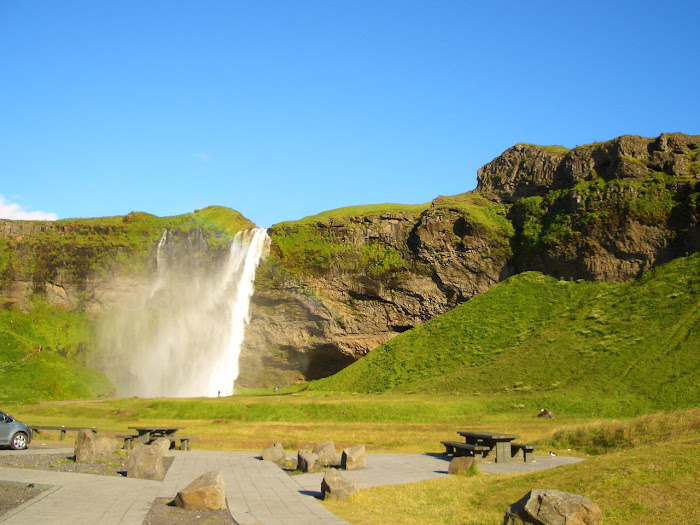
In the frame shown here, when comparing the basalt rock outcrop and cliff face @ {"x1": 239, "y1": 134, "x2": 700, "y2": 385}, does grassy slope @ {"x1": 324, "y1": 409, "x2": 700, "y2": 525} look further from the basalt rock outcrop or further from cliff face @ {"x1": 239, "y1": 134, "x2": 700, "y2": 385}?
cliff face @ {"x1": 239, "y1": 134, "x2": 700, "y2": 385}

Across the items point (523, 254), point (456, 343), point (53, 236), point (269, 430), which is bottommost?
point (269, 430)

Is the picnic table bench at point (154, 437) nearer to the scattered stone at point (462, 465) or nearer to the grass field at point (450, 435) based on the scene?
the grass field at point (450, 435)

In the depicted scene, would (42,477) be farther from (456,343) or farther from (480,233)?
(480,233)

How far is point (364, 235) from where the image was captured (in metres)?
73.7

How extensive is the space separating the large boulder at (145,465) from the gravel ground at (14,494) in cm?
315

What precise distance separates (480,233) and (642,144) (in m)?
18.1

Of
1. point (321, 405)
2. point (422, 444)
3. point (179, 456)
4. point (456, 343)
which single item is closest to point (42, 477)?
point (179, 456)

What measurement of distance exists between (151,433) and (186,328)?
4538cm

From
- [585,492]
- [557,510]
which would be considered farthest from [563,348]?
[557,510]

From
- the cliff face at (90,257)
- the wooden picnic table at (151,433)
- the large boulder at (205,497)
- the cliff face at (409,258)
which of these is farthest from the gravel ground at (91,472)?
the cliff face at (90,257)

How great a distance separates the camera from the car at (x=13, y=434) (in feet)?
77.7

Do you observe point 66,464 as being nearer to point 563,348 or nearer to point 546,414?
point 546,414

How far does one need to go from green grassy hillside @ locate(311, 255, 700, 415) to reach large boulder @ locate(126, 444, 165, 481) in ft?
90.1

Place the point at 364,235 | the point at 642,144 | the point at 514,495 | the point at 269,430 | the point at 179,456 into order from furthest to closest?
1. the point at 364,235
2. the point at 642,144
3. the point at 269,430
4. the point at 179,456
5. the point at 514,495
